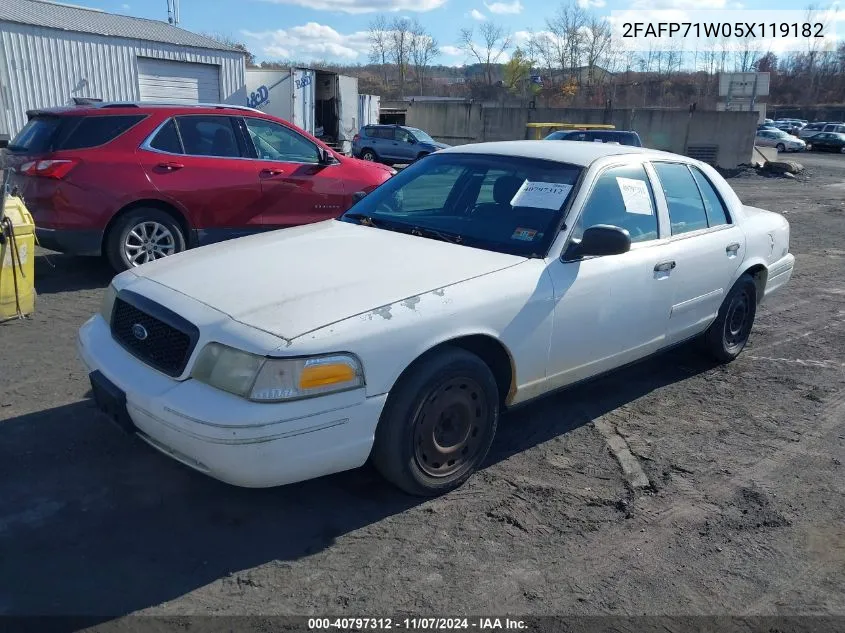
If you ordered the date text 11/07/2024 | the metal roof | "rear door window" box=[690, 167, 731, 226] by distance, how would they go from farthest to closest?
1. the metal roof
2. "rear door window" box=[690, 167, 731, 226]
3. the date text 11/07/2024

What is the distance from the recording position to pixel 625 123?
32562 millimetres

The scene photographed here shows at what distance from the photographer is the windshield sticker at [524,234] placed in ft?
12.6

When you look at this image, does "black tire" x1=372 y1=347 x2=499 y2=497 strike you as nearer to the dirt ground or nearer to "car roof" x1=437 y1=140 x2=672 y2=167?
the dirt ground

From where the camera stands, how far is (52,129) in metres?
6.78

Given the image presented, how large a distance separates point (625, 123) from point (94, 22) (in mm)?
22581

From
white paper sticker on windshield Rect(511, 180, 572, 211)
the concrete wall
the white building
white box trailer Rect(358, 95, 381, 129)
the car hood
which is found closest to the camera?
the car hood

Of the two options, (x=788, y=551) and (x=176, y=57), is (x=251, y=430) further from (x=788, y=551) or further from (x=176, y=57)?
(x=176, y=57)

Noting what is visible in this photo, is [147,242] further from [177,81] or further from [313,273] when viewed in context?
[177,81]

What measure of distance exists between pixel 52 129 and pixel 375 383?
17.9 feet

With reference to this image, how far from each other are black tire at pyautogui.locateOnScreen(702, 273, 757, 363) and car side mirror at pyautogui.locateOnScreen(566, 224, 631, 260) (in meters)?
1.85

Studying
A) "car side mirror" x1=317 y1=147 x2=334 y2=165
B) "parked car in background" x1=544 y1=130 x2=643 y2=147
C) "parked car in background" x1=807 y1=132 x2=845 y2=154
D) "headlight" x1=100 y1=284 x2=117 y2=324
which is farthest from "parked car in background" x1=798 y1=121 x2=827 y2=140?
"headlight" x1=100 y1=284 x2=117 y2=324

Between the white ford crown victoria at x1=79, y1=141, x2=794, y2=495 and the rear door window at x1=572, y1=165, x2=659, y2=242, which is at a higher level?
the rear door window at x1=572, y1=165, x2=659, y2=242

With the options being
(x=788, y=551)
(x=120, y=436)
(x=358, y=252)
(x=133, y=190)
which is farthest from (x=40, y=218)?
(x=788, y=551)

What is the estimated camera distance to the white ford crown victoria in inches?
112
